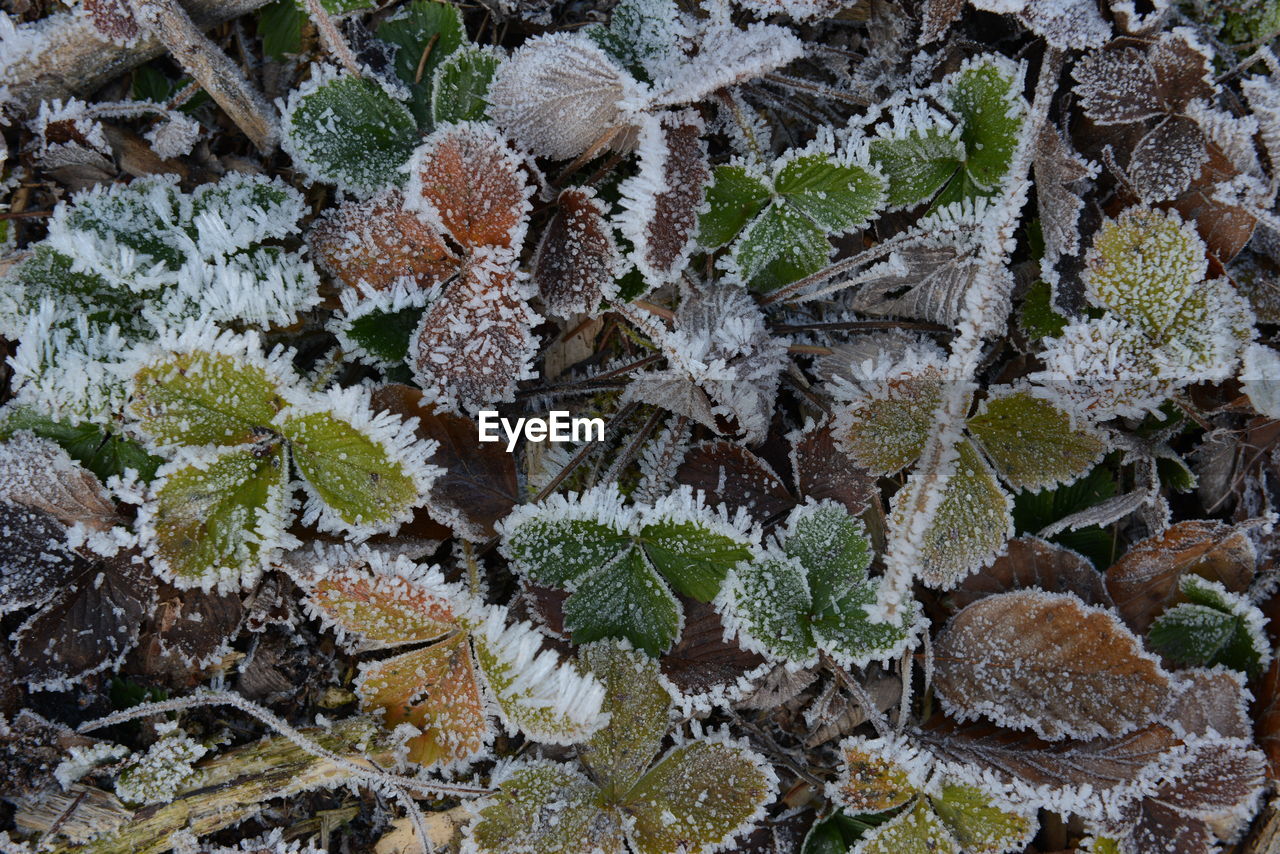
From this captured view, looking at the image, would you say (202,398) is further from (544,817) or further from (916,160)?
(916,160)

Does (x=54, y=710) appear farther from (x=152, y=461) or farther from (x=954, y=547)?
(x=954, y=547)

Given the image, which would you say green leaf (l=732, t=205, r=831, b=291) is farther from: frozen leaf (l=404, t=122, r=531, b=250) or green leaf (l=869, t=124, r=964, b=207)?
frozen leaf (l=404, t=122, r=531, b=250)

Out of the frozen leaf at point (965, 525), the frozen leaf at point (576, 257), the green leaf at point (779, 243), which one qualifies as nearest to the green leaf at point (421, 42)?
the frozen leaf at point (576, 257)

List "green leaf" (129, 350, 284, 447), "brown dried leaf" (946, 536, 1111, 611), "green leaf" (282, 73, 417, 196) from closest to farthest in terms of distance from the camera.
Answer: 1. "green leaf" (129, 350, 284, 447)
2. "green leaf" (282, 73, 417, 196)
3. "brown dried leaf" (946, 536, 1111, 611)

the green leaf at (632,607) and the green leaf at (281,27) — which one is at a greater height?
the green leaf at (281,27)

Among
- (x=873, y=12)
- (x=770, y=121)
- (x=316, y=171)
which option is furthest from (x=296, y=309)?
(x=873, y=12)

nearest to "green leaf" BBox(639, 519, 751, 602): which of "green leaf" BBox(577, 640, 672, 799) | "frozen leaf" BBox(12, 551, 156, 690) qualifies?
"green leaf" BBox(577, 640, 672, 799)

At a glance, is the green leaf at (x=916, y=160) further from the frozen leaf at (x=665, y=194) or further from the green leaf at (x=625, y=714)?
the green leaf at (x=625, y=714)
